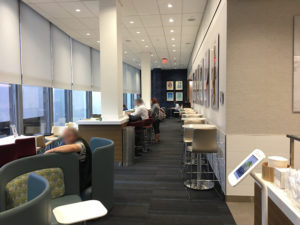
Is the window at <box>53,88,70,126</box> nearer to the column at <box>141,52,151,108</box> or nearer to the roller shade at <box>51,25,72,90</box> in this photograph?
the roller shade at <box>51,25,72,90</box>

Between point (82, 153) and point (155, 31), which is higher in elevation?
point (155, 31)

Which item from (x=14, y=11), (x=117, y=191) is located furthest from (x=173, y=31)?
(x=117, y=191)

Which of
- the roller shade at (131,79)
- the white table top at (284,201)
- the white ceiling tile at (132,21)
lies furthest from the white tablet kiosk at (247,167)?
the roller shade at (131,79)

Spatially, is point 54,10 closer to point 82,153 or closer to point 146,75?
point 82,153

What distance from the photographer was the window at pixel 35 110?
19.7 ft

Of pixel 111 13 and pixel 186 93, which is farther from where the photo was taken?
pixel 186 93

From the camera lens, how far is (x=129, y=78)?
1652 centimetres

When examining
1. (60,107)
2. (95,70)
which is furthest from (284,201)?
(95,70)

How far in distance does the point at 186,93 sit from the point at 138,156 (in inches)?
509

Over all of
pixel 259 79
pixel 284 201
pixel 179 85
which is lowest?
pixel 284 201

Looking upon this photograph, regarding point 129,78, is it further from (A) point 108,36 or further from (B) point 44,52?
(A) point 108,36

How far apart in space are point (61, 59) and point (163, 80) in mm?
11841

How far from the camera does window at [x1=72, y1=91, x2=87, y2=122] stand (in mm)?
9039

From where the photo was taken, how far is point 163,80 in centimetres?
1888
